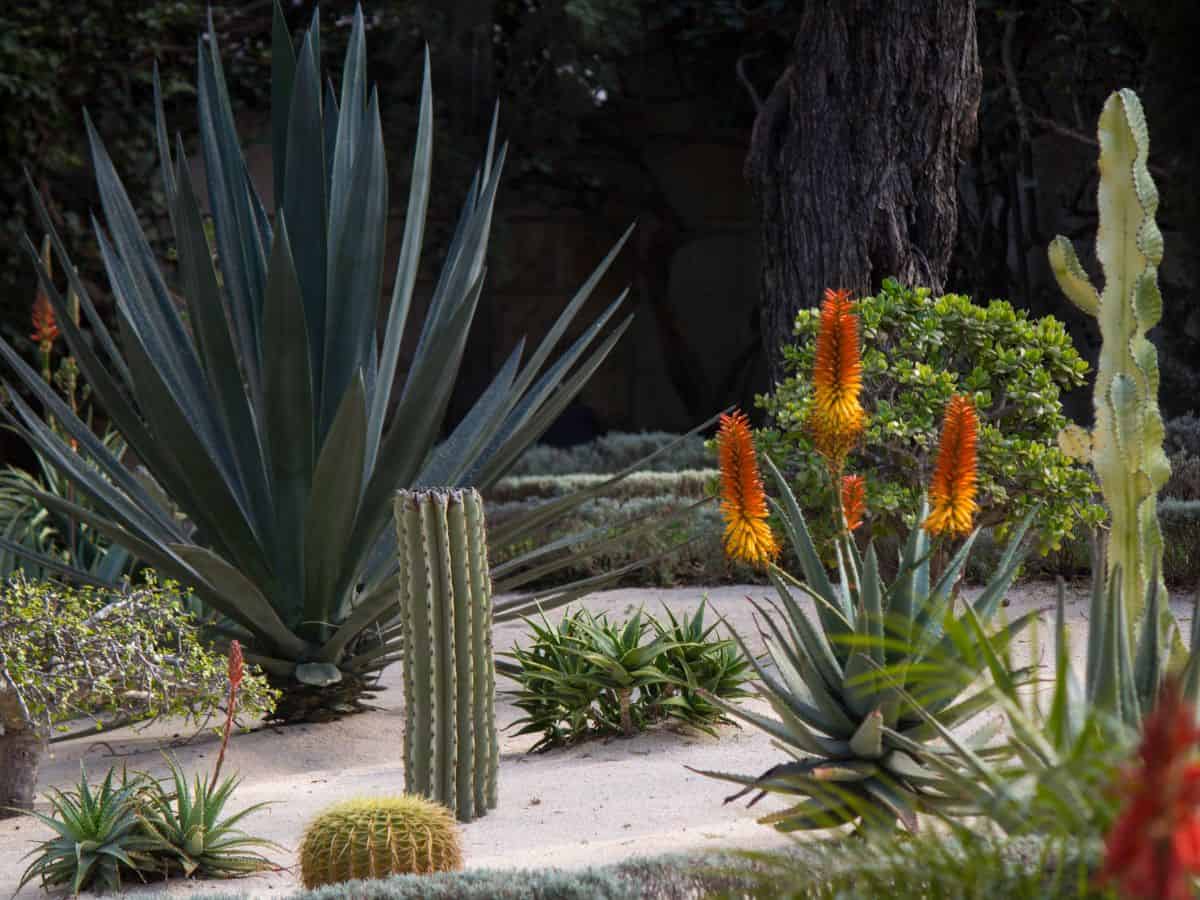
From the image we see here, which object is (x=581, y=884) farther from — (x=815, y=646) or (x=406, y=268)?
(x=406, y=268)

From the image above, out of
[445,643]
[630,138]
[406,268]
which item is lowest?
[445,643]

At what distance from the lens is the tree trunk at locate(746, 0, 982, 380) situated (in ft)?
20.9

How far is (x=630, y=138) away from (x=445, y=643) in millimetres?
11407

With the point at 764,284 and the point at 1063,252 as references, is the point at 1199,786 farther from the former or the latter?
the point at 764,284

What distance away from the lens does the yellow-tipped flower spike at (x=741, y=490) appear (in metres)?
3.02

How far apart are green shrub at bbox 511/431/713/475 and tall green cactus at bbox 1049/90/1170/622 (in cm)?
758

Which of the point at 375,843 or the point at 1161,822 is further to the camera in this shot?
the point at 375,843

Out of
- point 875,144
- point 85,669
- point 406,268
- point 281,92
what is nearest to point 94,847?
point 85,669

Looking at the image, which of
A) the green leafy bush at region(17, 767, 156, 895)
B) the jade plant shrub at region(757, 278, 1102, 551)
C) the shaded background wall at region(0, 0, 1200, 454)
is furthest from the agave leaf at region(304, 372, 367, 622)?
the shaded background wall at region(0, 0, 1200, 454)

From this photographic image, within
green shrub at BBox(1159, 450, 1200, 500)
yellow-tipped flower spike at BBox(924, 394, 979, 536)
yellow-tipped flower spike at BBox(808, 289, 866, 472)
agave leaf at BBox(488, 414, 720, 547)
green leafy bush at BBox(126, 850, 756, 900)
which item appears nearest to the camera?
green leafy bush at BBox(126, 850, 756, 900)

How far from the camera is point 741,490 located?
3053 millimetres

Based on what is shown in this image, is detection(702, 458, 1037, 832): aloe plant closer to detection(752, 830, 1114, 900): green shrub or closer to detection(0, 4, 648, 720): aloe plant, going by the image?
detection(752, 830, 1114, 900): green shrub

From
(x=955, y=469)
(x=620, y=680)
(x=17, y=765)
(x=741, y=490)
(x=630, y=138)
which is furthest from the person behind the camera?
(x=630, y=138)

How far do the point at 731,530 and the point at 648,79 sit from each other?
11936mm
